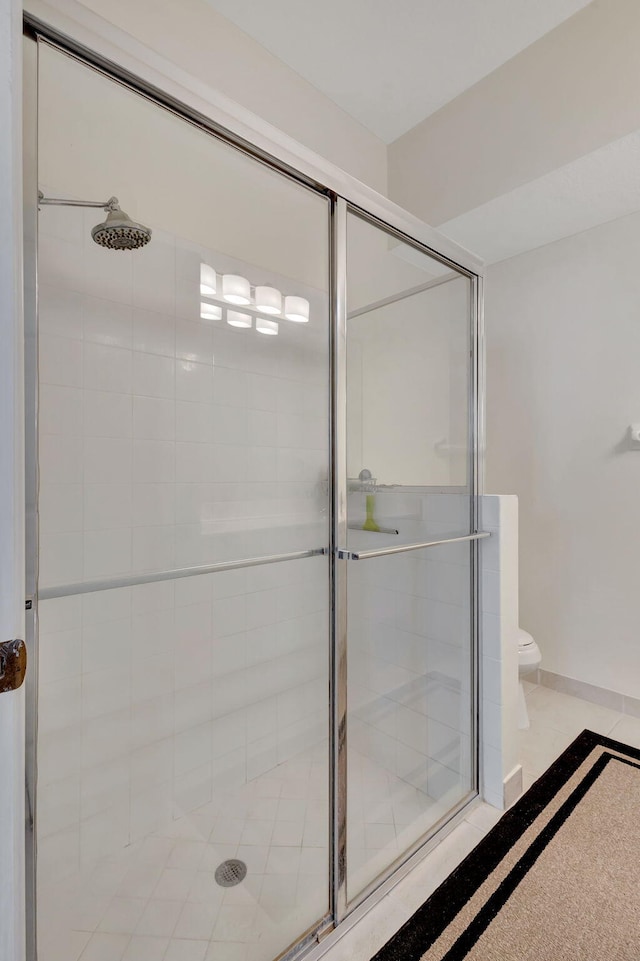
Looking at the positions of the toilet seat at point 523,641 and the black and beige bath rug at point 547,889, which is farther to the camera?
the toilet seat at point 523,641

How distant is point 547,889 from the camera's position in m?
1.27

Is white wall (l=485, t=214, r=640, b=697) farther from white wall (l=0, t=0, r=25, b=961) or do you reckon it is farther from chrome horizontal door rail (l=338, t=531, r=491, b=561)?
white wall (l=0, t=0, r=25, b=961)

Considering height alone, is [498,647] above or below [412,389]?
below

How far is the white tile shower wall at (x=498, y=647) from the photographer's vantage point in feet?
5.07

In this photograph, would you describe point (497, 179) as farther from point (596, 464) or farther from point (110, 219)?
point (110, 219)

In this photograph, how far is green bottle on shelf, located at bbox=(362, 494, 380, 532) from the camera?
1.28 metres

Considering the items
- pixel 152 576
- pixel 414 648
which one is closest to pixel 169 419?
pixel 152 576

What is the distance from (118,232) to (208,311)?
261 mm

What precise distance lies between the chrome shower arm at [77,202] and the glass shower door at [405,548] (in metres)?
0.56

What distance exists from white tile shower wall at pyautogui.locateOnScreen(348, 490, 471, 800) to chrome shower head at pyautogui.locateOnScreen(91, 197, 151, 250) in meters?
0.82

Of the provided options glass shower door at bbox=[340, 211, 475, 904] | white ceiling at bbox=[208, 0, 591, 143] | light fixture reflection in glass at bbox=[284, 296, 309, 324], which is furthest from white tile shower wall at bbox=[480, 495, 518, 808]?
white ceiling at bbox=[208, 0, 591, 143]

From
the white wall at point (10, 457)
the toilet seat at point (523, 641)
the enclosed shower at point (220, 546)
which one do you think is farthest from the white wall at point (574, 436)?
the white wall at point (10, 457)

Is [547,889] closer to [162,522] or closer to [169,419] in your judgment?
[162,522]

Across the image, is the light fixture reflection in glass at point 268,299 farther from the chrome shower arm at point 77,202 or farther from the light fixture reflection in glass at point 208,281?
the chrome shower arm at point 77,202
